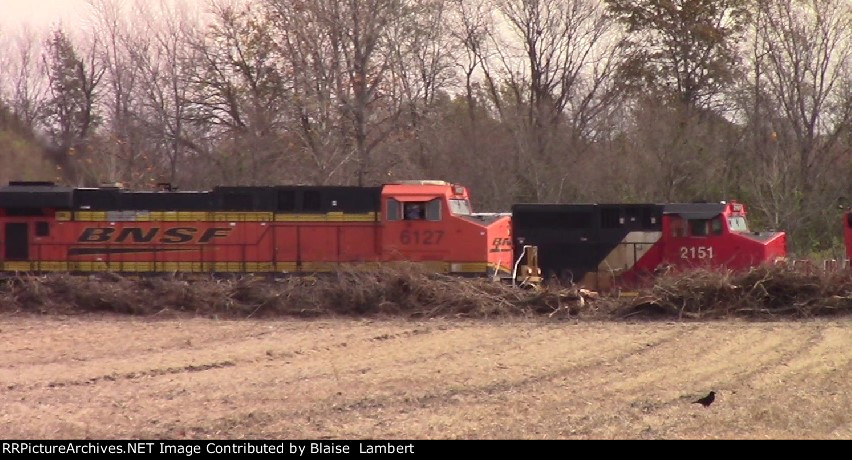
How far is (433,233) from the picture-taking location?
70.4 ft

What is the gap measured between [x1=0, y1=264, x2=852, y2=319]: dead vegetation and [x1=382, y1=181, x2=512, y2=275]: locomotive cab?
6.83 ft

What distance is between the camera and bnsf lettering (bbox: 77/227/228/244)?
21625mm

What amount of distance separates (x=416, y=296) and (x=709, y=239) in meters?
8.43

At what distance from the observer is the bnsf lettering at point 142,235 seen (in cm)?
2162

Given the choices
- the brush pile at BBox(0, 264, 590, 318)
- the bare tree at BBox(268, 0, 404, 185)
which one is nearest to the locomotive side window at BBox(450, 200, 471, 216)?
the brush pile at BBox(0, 264, 590, 318)

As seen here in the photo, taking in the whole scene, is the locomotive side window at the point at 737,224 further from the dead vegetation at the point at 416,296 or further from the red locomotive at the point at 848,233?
the dead vegetation at the point at 416,296

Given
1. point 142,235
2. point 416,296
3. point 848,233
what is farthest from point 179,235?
point 848,233

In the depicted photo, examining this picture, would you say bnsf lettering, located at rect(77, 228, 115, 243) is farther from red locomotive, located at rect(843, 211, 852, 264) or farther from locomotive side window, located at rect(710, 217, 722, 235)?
red locomotive, located at rect(843, 211, 852, 264)

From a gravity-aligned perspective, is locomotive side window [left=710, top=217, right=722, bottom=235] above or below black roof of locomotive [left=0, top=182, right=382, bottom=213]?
below

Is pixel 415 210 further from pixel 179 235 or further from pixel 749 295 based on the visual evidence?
pixel 749 295

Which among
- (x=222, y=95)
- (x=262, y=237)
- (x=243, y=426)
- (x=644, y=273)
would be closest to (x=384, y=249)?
(x=262, y=237)

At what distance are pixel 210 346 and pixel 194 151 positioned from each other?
26.7 metres
